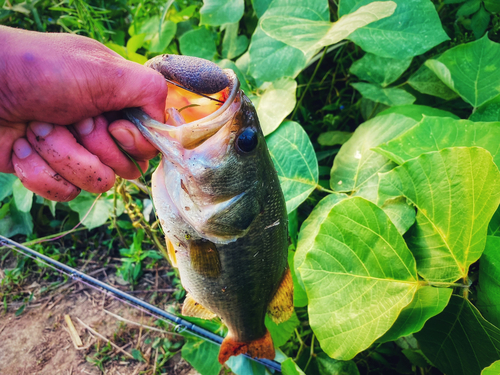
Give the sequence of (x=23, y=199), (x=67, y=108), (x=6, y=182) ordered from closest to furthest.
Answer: (x=67, y=108) < (x=23, y=199) < (x=6, y=182)

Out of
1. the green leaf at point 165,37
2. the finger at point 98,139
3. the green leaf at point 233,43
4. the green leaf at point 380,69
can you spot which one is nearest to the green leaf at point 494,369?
the finger at point 98,139

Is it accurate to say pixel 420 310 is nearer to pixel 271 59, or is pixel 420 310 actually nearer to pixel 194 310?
pixel 194 310

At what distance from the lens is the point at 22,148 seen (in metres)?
0.89

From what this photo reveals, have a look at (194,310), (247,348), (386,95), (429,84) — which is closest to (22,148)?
(194,310)

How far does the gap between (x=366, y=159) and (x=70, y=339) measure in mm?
2420

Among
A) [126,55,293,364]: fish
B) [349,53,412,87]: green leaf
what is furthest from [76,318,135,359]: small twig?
[349,53,412,87]: green leaf

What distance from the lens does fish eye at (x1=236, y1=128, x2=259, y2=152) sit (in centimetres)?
92

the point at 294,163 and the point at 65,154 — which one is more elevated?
the point at 65,154

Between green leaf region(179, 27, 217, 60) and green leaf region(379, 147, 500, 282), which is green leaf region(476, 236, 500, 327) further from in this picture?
green leaf region(179, 27, 217, 60)

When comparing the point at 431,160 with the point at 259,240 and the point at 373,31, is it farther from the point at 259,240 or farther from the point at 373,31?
the point at 373,31

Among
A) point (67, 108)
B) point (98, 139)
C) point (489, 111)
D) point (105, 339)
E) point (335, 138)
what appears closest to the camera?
point (67, 108)

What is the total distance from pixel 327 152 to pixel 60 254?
245 centimetres

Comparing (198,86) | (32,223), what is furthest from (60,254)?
(198,86)

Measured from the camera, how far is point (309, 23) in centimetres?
144
